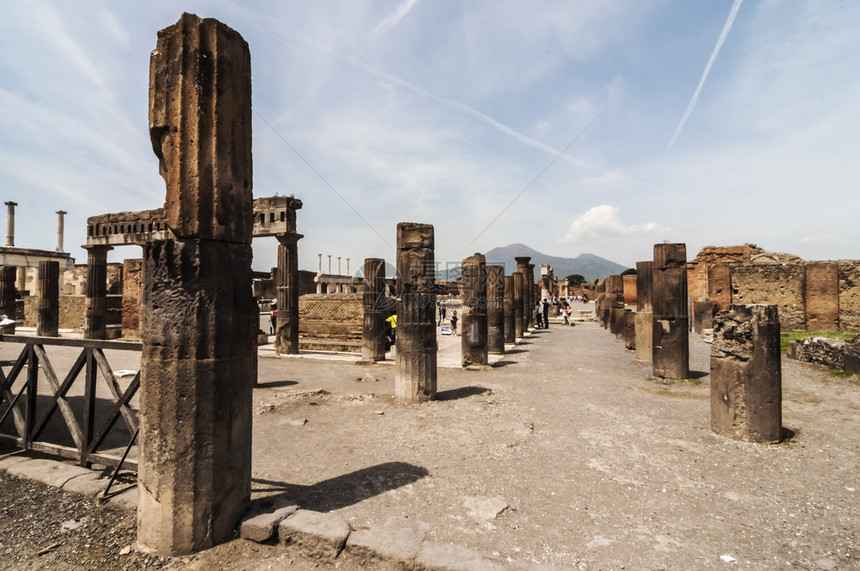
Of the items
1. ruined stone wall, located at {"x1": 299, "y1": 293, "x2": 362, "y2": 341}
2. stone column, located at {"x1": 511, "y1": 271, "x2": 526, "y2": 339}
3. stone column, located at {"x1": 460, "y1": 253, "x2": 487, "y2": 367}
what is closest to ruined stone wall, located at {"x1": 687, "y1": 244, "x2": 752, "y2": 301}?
stone column, located at {"x1": 511, "y1": 271, "x2": 526, "y2": 339}

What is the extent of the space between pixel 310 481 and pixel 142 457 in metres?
1.77

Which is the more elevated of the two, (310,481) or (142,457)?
(142,457)

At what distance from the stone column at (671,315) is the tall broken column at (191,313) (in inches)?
378

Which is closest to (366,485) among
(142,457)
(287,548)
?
(287,548)

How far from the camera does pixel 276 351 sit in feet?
46.0

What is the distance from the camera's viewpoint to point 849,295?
16.9 m

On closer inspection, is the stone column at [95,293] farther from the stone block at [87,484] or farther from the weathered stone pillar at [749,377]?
the weathered stone pillar at [749,377]

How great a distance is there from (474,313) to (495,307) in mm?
2069

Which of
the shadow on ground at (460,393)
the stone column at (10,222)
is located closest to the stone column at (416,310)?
the shadow on ground at (460,393)

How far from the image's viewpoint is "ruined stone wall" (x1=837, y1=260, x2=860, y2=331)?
55.0 feet

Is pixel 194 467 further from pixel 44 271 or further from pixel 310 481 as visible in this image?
pixel 44 271

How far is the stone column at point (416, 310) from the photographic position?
8367 millimetres

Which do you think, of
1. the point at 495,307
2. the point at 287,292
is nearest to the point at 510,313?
the point at 495,307

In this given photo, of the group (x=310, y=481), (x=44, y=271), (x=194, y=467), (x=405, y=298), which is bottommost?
(x=310, y=481)
